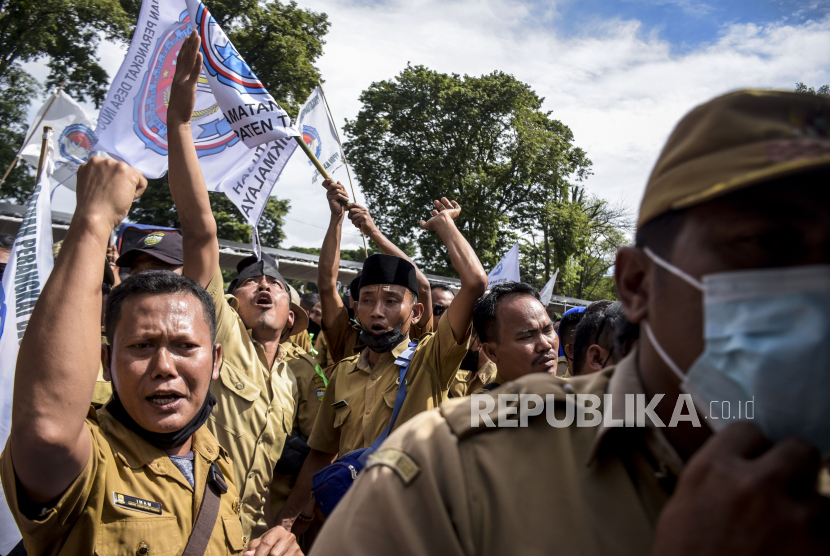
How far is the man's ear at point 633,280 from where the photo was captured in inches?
46.5

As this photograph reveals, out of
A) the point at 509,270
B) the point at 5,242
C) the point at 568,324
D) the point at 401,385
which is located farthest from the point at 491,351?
the point at 509,270

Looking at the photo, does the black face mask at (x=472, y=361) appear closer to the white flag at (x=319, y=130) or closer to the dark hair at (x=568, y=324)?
the dark hair at (x=568, y=324)

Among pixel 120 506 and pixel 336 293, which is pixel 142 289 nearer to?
pixel 120 506

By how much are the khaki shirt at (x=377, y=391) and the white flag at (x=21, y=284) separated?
1.68 metres

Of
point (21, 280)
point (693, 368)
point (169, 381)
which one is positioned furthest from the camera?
point (21, 280)

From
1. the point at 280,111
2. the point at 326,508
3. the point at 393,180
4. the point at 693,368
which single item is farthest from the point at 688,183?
the point at 393,180

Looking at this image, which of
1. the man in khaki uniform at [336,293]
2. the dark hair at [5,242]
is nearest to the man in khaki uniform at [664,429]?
the man in khaki uniform at [336,293]

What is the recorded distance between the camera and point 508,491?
1060 mm

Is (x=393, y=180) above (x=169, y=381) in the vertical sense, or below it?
above

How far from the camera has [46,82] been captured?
18.9 metres

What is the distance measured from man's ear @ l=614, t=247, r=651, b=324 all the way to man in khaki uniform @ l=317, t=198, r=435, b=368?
10.1ft

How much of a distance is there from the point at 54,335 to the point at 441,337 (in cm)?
193

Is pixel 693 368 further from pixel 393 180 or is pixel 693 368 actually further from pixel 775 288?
pixel 393 180

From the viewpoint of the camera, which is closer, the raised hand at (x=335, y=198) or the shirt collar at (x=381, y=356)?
the shirt collar at (x=381, y=356)
